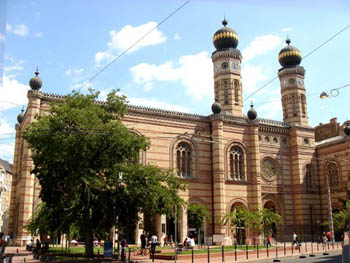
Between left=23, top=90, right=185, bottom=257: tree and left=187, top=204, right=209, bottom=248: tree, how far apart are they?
11352 mm

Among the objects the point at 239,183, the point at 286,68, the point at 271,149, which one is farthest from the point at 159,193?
the point at 286,68

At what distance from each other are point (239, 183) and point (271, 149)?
5.81m

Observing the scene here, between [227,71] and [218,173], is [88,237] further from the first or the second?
[227,71]

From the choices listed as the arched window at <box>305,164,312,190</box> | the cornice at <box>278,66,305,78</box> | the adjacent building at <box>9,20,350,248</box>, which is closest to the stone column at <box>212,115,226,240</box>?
the adjacent building at <box>9,20,350,248</box>

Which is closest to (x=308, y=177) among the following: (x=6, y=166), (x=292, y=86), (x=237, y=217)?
(x=292, y=86)

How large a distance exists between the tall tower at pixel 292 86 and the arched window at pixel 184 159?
13.9 metres

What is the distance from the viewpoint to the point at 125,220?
18953mm

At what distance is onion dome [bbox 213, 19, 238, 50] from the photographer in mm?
40000

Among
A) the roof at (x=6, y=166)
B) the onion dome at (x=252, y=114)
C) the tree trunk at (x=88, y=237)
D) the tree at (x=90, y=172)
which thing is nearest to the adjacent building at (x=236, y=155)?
the onion dome at (x=252, y=114)

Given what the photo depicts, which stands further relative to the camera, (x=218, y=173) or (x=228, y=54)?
(x=228, y=54)

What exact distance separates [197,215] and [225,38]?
18961mm

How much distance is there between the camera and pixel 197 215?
101 ft

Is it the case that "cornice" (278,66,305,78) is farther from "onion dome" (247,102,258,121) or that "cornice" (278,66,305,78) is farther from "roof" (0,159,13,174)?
"roof" (0,159,13,174)

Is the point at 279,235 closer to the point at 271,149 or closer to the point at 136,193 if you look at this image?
the point at 271,149
